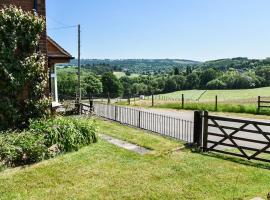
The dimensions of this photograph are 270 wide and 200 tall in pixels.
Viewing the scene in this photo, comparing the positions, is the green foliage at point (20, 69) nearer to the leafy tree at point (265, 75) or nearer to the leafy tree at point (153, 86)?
the leafy tree at point (153, 86)

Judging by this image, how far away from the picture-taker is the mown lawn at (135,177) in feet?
24.2

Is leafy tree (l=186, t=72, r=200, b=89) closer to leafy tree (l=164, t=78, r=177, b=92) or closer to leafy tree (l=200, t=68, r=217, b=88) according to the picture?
leafy tree (l=200, t=68, r=217, b=88)

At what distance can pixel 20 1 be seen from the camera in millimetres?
11523

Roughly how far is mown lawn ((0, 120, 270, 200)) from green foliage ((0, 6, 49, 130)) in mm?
2620

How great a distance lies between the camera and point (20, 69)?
11.1 m

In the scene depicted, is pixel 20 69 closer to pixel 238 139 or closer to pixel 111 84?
pixel 238 139

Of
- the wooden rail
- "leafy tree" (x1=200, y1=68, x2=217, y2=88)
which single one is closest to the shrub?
the wooden rail

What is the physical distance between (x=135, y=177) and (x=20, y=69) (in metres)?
5.57

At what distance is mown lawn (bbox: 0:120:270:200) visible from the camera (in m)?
7.38

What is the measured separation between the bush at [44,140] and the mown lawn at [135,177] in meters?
0.36

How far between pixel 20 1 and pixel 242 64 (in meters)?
183

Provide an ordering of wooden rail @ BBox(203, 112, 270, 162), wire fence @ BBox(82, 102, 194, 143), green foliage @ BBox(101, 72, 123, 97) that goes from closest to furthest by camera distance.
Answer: wooden rail @ BBox(203, 112, 270, 162) < wire fence @ BBox(82, 102, 194, 143) < green foliage @ BBox(101, 72, 123, 97)

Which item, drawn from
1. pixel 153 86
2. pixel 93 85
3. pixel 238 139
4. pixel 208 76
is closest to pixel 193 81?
pixel 208 76

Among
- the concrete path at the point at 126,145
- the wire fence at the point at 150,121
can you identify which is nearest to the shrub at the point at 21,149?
the concrete path at the point at 126,145
